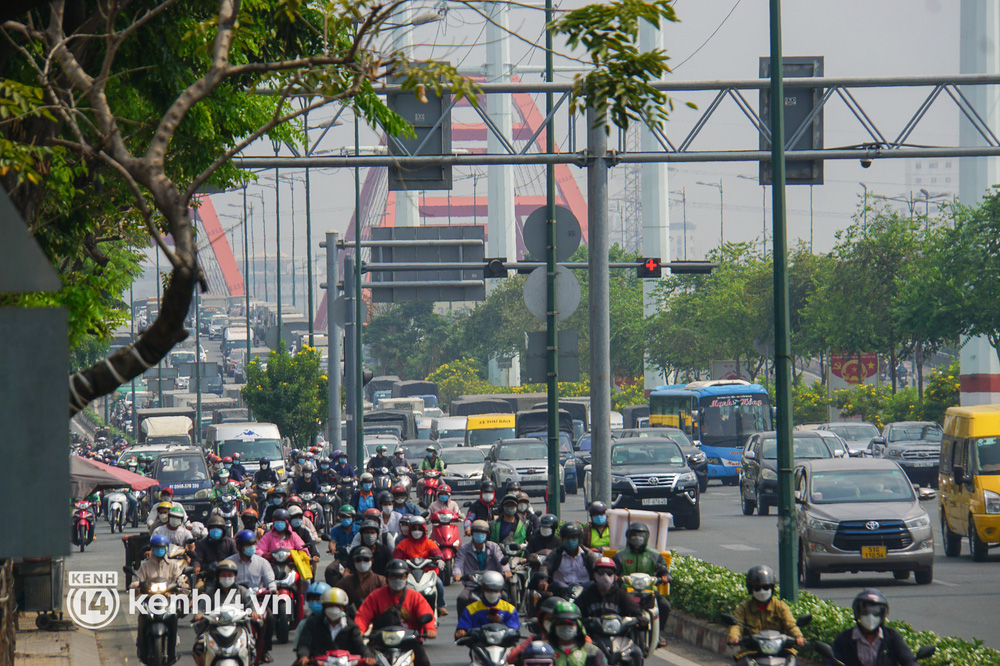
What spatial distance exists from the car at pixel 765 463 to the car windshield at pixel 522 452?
664cm

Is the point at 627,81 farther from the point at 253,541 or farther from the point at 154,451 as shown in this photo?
the point at 154,451

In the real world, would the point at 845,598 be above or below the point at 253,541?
below

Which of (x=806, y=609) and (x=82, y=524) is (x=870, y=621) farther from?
(x=82, y=524)

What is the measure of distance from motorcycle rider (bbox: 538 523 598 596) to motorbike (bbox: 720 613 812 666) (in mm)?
4113

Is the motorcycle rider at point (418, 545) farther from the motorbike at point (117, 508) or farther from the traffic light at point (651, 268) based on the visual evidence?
the motorbike at point (117, 508)

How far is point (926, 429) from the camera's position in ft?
130

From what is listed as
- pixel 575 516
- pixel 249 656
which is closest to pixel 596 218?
pixel 249 656

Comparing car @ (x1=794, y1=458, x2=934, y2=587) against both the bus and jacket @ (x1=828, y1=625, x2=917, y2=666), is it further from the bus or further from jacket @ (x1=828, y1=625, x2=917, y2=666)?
the bus

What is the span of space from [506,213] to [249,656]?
99.2 meters

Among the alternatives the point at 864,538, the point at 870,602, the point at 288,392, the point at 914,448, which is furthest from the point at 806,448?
the point at 288,392

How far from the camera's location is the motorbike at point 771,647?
979cm

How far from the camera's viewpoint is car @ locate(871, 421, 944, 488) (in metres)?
37.8

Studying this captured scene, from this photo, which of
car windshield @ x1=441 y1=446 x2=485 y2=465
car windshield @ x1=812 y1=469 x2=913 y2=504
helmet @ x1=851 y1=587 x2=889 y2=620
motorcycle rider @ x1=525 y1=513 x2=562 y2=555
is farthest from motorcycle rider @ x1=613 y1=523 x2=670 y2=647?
car windshield @ x1=441 y1=446 x2=485 y2=465

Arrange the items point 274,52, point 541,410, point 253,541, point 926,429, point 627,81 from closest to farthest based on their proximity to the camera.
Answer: point 627,81, point 274,52, point 253,541, point 926,429, point 541,410
